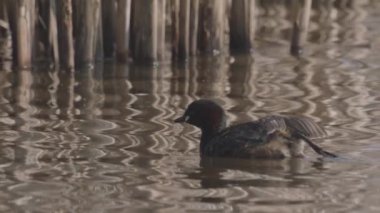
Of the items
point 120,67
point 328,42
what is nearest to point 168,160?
point 120,67

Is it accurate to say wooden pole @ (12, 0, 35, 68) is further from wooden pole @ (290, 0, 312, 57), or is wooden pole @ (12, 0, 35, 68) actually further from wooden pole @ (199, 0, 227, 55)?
wooden pole @ (290, 0, 312, 57)

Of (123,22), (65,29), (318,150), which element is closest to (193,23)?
(123,22)

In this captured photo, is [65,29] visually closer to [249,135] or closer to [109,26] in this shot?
[109,26]

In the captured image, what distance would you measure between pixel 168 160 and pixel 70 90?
2.84 metres

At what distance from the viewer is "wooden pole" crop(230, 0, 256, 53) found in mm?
11758

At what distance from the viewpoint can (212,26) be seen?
38.1 ft

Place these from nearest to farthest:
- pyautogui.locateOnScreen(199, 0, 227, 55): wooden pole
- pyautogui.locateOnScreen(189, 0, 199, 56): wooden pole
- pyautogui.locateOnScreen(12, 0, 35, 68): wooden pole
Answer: pyautogui.locateOnScreen(12, 0, 35, 68): wooden pole < pyautogui.locateOnScreen(189, 0, 199, 56): wooden pole < pyautogui.locateOnScreen(199, 0, 227, 55): wooden pole

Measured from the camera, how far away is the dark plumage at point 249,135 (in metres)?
7.77

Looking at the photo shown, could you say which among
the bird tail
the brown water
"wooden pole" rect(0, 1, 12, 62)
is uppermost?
"wooden pole" rect(0, 1, 12, 62)

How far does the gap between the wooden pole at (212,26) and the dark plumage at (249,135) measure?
3318 millimetres

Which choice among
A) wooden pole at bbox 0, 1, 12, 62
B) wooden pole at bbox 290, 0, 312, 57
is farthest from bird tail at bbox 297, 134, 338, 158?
wooden pole at bbox 0, 1, 12, 62

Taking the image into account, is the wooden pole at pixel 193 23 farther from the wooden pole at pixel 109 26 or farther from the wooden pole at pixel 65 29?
the wooden pole at pixel 65 29

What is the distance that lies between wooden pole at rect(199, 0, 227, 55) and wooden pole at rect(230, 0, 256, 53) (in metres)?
0.10

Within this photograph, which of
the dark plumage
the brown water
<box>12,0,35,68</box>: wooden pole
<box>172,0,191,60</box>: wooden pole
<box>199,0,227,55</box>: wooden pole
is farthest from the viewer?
<box>199,0,227,55</box>: wooden pole
